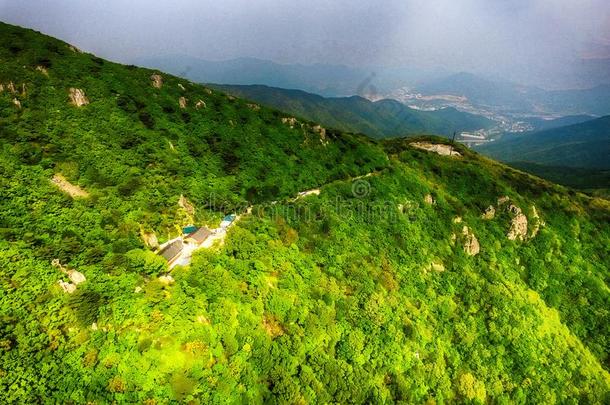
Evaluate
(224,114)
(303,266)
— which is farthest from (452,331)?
(224,114)

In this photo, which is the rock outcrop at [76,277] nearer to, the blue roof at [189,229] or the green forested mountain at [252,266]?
the green forested mountain at [252,266]

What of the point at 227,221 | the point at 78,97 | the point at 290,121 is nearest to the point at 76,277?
the point at 227,221

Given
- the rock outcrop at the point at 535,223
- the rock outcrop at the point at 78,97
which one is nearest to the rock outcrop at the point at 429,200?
the rock outcrop at the point at 535,223

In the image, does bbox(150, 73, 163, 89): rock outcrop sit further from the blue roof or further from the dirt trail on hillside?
the blue roof

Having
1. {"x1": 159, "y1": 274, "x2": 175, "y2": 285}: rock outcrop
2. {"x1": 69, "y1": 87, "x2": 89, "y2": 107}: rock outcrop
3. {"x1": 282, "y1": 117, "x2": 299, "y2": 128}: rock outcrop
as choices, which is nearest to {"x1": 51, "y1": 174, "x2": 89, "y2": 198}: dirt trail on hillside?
{"x1": 159, "y1": 274, "x2": 175, "y2": 285}: rock outcrop

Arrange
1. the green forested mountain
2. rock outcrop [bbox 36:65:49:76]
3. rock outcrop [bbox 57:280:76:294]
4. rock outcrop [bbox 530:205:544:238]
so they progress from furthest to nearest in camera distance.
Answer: rock outcrop [bbox 530:205:544:238] → rock outcrop [bbox 36:65:49:76] → rock outcrop [bbox 57:280:76:294] → the green forested mountain

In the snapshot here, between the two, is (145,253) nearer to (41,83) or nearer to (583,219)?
(41,83)
